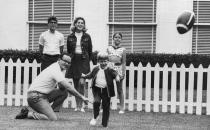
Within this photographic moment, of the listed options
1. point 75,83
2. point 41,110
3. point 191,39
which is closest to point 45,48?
point 75,83

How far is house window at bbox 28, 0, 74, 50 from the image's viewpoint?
776 inches

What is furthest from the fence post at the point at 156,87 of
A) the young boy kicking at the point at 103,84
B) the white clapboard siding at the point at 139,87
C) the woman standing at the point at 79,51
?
the young boy kicking at the point at 103,84

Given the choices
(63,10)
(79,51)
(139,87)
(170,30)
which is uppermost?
(63,10)

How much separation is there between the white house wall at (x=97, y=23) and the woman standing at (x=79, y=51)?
5310 mm

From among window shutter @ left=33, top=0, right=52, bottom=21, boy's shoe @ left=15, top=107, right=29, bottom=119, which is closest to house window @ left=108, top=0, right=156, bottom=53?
window shutter @ left=33, top=0, right=52, bottom=21

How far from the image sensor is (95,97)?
12062 mm

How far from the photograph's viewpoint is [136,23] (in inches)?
752

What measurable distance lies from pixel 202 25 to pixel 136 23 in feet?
6.74

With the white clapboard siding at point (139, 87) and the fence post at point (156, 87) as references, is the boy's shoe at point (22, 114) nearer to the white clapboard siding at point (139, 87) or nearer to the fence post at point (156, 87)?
the white clapboard siding at point (139, 87)

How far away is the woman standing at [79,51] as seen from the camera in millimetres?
14148

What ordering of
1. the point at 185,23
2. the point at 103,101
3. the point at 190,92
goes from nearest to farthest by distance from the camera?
the point at 103,101 < the point at 185,23 < the point at 190,92

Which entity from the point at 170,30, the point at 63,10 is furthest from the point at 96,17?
the point at 170,30

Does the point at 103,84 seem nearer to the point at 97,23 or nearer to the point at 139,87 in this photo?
the point at 139,87

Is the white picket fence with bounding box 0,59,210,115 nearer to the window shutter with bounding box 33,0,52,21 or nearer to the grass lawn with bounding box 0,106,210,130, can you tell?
the grass lawn with bounding box 0,106,210,130
